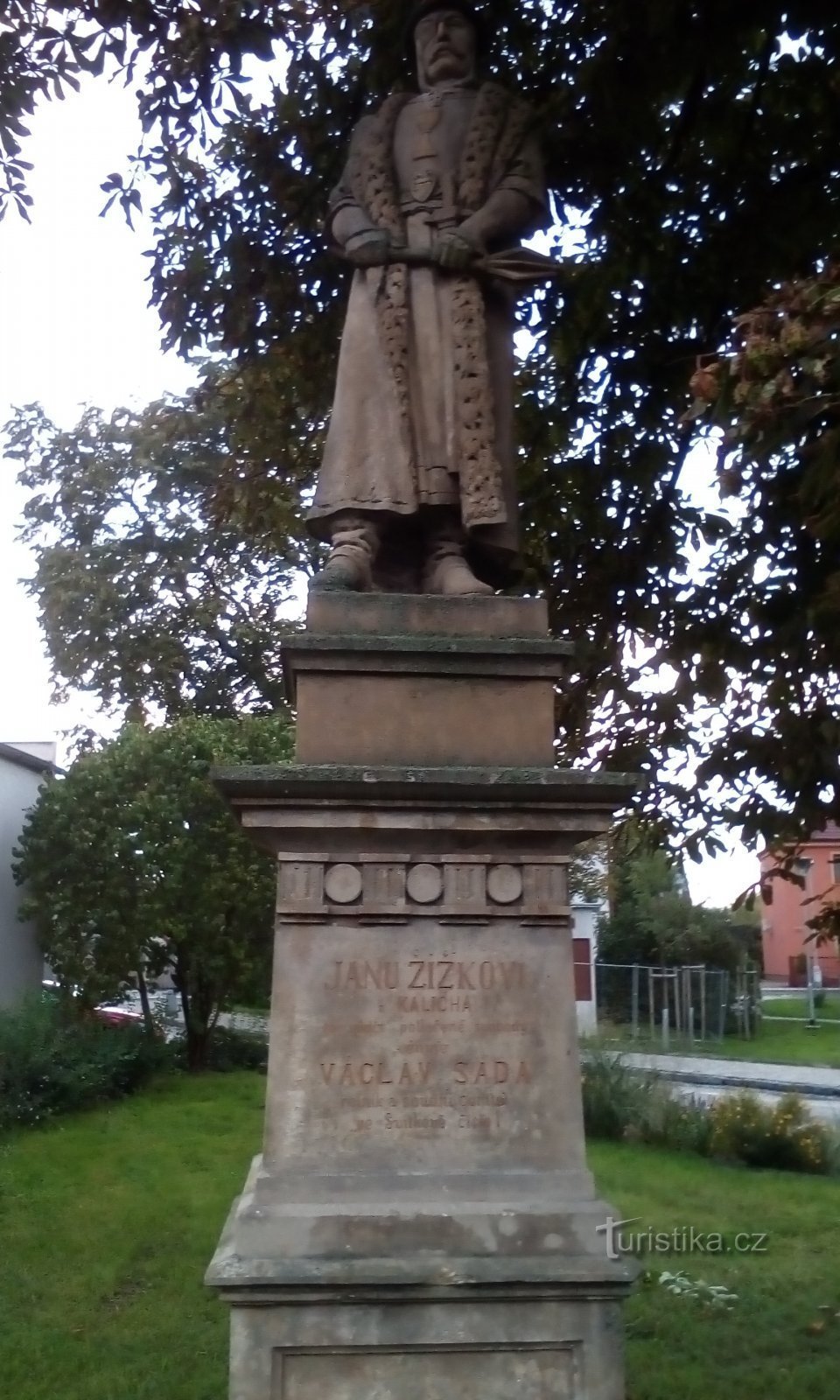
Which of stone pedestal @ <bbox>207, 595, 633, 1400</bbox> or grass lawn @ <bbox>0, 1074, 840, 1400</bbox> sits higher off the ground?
stone pedestal @ <bbox>207, 595, 633, 1400</bbox>

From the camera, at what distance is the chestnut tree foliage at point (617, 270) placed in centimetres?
666

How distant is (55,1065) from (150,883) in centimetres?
298

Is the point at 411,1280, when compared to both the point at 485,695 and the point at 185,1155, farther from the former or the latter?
the point at 185,1155

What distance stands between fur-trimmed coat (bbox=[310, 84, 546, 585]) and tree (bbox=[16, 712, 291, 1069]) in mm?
12329

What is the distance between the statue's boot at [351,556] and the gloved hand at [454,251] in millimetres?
933

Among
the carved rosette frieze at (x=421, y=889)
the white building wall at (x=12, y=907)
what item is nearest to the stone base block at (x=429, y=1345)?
the carved rosette frieze at (x=421, y=889)

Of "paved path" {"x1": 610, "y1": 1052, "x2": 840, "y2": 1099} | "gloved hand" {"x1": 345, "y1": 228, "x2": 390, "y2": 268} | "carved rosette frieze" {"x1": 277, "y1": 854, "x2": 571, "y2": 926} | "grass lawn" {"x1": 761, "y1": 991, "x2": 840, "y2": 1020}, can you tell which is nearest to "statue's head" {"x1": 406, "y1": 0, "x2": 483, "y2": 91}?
"gloved hand" {"x1": 345, "y1": 228, "x2": 390, "y2": 268}

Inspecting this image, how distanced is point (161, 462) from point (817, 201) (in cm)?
1741

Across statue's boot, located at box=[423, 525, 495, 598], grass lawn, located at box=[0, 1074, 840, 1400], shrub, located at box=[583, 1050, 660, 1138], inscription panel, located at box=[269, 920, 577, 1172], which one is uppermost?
statue's boot, located at box=[423, 525, 495, 598]

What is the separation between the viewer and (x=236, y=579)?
23391 millimetres

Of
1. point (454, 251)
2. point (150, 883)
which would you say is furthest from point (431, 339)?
point (150, 883)

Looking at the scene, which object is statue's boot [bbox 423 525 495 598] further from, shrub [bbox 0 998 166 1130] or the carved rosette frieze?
shrub [bbox 0 998 166 1130]

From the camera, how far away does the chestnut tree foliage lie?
6660 millimetres

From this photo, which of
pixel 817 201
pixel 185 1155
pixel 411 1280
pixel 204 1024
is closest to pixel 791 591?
pixel 817 201
